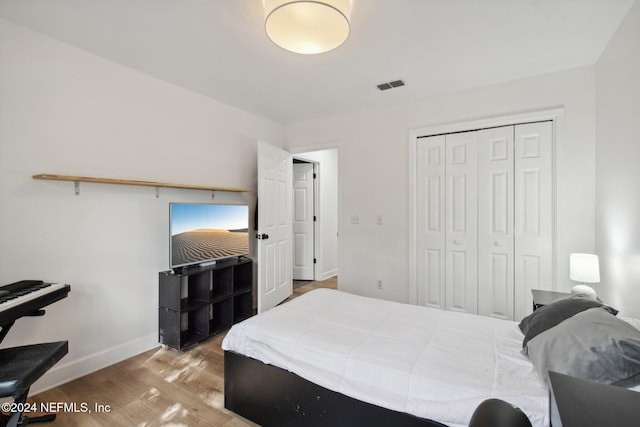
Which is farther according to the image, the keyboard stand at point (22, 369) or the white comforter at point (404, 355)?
the keyboard stand at point (22, 369)

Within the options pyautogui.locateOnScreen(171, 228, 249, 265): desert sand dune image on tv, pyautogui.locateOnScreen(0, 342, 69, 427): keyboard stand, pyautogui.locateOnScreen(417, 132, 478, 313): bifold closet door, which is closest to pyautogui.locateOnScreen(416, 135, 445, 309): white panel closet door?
pyautogui.locateOnScreen(417, 132, 478, 313): bifold closet door

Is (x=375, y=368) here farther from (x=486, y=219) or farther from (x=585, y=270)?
(x=486, y=219)

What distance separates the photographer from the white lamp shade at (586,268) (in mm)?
1975

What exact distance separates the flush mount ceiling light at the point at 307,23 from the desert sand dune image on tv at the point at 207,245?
194 cm

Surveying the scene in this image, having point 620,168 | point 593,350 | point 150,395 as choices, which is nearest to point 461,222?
point 620,168

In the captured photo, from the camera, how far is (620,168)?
191cm

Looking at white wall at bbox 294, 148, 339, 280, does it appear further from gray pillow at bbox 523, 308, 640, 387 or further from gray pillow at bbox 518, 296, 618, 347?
gray pillow at bbox 523, 308, 640, 387

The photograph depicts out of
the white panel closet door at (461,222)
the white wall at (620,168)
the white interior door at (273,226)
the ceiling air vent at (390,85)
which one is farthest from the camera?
the white interior door at (273,226)

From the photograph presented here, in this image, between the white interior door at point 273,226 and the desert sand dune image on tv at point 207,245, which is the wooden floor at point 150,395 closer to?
the desert sand dune image on tv at point 207,245

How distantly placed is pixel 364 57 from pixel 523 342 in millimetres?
2230

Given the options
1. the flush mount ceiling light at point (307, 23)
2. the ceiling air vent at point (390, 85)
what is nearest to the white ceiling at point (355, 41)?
the ceiling air vent at point (390, 85)

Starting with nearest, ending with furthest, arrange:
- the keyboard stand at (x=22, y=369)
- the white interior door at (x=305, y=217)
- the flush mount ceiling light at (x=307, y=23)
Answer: the keyboard stand at (x=22, y=369) → the flush mount ceiling light at (x=307, y=23) → the white interior door at (x=305, y=217)

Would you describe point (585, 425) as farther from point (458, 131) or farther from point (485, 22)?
point (458, 131)

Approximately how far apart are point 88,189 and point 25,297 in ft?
3.14
